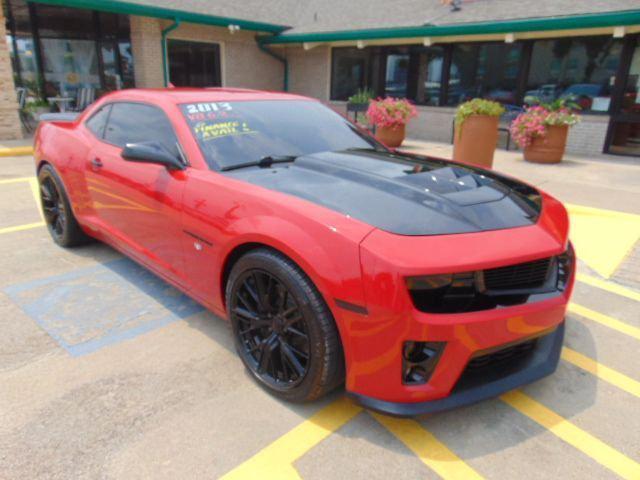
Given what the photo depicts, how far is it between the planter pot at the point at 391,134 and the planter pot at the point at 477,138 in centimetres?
306

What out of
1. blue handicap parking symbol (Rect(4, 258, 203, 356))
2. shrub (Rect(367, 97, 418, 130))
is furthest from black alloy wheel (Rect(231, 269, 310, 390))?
shrub (Rect(367, 97, 418, 130))

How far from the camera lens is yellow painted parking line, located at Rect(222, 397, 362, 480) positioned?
200 centimetres

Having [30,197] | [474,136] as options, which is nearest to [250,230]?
[30,197]

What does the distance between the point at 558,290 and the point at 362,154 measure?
150cm

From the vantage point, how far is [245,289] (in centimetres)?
251

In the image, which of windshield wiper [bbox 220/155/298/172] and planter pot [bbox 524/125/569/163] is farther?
planter pot [bbox 524/125/569/163]

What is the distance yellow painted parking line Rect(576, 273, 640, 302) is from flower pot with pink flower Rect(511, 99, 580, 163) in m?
6.46

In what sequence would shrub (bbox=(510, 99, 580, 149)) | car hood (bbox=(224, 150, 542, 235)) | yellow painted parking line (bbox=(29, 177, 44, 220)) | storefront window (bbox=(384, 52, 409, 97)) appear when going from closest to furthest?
car hood (bbox=(224, 150, 542, 235)) → yellow painted parking line (bbox=(29, 177, 44, 220)) → shrub (bbox=(510, 99, 580, 149)) → storefront window (bbox=(384, 52, 409, 97))

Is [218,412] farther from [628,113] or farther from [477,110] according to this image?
[628,113]

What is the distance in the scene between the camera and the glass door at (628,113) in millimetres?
11109

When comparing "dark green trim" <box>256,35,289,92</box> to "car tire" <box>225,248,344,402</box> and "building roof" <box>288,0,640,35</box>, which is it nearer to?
"building roof" <box>288,0,640,35</box>

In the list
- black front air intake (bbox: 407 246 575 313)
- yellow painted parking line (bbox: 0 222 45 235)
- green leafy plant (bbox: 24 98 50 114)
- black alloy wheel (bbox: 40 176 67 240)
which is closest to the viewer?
black front air intake (bbox: 407 246 575 313)

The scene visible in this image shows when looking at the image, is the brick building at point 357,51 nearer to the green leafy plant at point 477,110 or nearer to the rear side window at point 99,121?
the green leafy plant at point 477,110

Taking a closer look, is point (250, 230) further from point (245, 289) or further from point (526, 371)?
point (526, 371)
